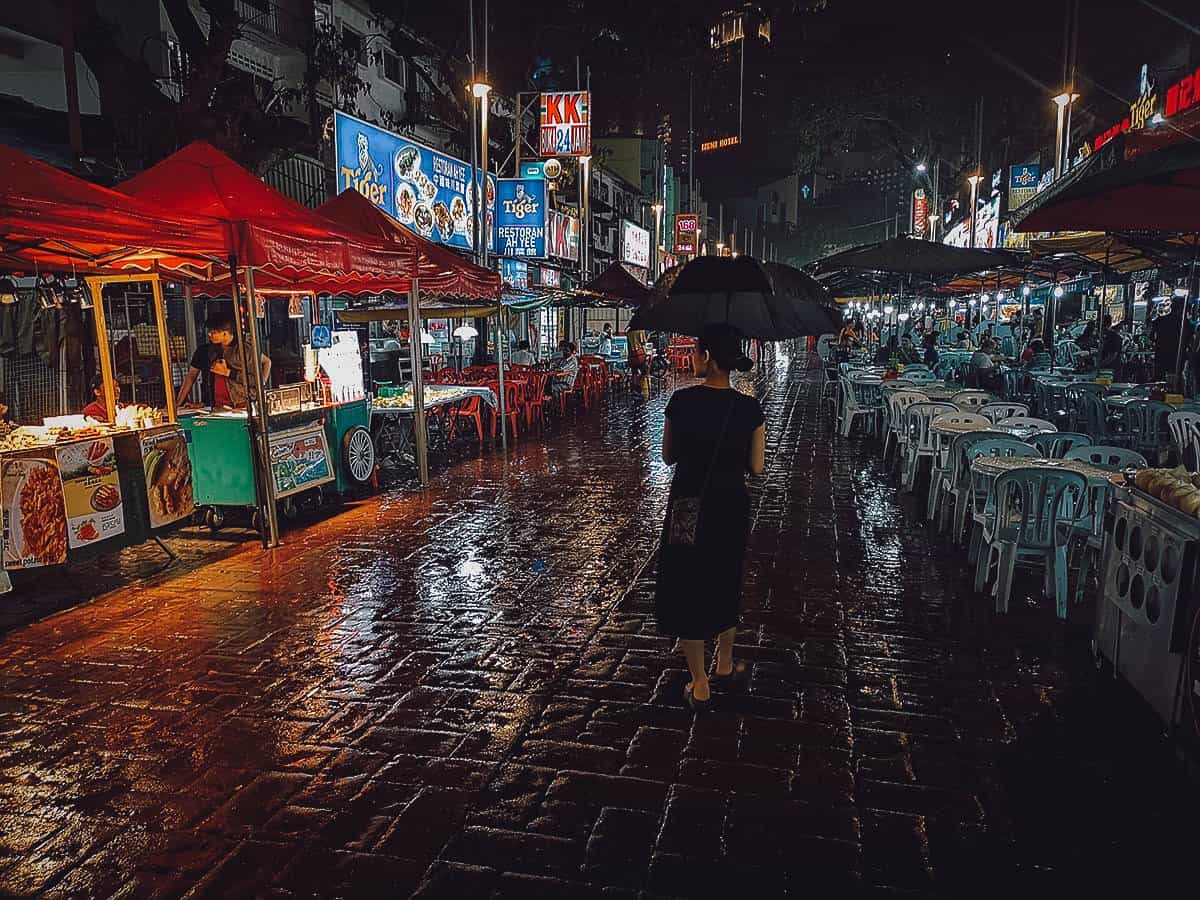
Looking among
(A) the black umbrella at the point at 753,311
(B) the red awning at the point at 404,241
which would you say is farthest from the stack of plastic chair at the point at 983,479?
(B) the red awning at the point at 404,241

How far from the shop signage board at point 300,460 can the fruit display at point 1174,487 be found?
6889 mm

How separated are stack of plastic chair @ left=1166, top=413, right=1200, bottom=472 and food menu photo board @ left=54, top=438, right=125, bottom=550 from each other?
950cm

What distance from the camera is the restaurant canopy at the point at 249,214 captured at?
7.09m

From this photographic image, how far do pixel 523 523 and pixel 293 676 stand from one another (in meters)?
3.79

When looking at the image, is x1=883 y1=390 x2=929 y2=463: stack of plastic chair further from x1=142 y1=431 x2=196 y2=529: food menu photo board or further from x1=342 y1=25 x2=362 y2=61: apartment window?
x1=342 y1=25 x2=362 y2=61: apartment window

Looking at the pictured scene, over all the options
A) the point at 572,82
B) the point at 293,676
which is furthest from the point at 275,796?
the point at 572,82

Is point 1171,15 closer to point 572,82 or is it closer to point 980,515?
point 572,82

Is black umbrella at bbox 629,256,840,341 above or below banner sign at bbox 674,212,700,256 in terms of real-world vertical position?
below

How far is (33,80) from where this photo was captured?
1378cm

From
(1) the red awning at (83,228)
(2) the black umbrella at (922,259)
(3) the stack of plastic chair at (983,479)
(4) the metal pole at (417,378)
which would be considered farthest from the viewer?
(2) the black umbrella at (922,259)

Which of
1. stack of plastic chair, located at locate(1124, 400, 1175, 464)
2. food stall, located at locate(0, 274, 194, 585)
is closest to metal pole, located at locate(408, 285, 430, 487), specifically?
food stall, located at locate(0, 274, 194, 585)

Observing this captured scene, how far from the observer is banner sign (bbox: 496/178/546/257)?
2155 cm

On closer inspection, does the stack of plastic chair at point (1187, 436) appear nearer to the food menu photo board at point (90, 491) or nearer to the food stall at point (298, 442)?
the food stall at point (298, 442)

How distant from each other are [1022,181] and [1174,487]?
1159 inches
